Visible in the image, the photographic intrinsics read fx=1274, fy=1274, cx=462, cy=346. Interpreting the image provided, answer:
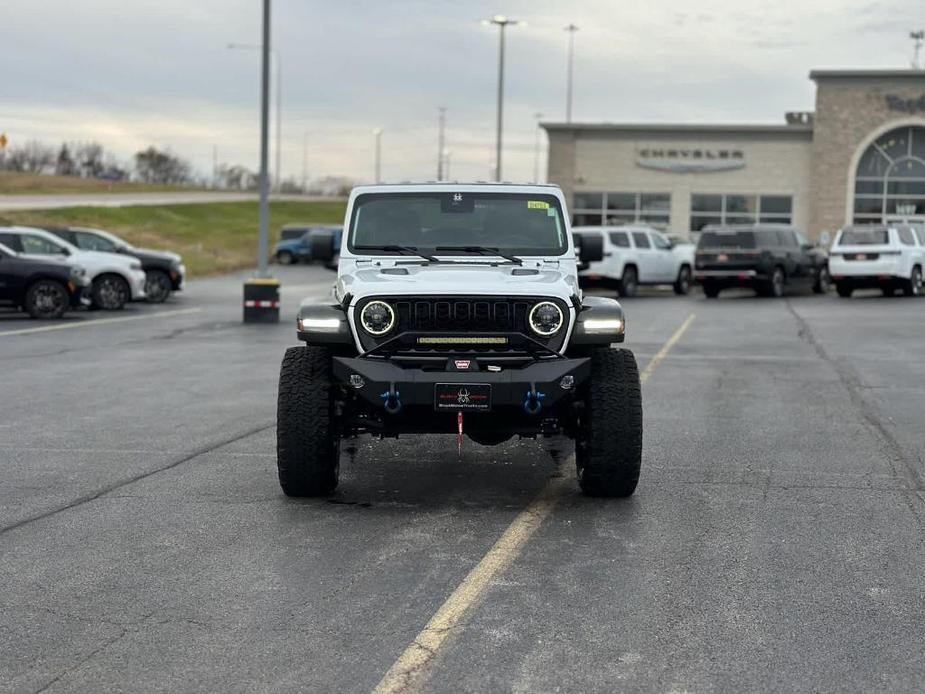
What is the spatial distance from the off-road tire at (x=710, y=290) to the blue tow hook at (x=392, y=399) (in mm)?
24954

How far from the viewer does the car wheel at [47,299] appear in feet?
76.9

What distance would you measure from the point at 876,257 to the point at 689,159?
26.7m

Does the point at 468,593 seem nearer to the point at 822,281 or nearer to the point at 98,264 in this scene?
the point at 98,264

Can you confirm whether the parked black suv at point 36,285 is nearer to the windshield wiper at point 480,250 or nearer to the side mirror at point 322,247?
the side mirror at point 322,247

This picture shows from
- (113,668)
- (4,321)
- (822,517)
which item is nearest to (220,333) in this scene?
(4,321)

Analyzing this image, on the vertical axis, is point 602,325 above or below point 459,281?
below

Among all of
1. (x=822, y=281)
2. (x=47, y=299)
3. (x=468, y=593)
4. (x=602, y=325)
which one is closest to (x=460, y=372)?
(x=602, y=325)

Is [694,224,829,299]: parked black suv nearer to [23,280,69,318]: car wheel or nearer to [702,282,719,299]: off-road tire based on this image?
[702,282,719,299]: off-road tire

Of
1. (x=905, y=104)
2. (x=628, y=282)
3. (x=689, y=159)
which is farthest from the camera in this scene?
(x=689, y=159)

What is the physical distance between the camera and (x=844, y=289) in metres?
32.1

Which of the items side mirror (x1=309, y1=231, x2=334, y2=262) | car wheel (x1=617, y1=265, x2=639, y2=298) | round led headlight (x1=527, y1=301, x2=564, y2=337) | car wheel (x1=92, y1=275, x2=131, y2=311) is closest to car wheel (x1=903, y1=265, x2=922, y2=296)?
car wheel (x1=617, y1=265, x2=639, y2=298)

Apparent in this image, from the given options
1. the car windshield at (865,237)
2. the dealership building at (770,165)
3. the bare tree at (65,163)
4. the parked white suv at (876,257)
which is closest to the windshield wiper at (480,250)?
the parked white suv at (876,257)

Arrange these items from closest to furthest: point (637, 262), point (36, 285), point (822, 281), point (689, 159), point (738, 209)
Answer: point (36, 285), point (637, 262), point (822, 281), point (689, 159), point (738, 209)

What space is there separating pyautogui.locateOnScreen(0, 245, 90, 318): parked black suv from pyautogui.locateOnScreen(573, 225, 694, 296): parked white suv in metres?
12.4
